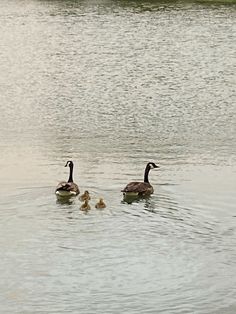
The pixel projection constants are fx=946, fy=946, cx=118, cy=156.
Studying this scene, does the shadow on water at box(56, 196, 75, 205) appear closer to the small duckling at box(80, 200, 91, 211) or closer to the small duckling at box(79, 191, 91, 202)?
the small duckling at box(79, 191, 91, 202)

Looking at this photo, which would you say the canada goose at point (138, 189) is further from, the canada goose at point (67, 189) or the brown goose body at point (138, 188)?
the canada goose at point (67, 189)

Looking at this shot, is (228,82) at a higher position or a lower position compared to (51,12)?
lower

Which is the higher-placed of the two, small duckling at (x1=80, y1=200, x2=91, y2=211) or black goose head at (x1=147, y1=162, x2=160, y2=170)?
black goose head at (x1=147, y1=162, x2=160, y2=170)

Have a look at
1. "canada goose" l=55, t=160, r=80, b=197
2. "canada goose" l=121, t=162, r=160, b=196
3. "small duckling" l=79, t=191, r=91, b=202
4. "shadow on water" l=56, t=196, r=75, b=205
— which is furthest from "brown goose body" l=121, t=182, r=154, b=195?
"shadow on water" l=56, t=196, r=75, b=205

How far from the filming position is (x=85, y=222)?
1820cm

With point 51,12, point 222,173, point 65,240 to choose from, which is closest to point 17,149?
point 222,173

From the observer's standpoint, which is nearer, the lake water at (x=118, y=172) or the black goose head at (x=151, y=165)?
the lake water at (x=118, y=172)

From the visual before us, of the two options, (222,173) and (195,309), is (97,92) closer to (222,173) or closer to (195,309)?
(222,173)

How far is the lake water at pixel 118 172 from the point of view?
14.7 m

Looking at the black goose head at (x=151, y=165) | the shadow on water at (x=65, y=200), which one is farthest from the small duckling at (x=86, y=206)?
the black goose head at (x=151, y=165)

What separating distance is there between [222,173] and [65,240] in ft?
20.3

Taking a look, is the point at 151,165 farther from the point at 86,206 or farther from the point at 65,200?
the point at 86,206

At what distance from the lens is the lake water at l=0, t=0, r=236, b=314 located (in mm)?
14719

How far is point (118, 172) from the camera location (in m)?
21.9
